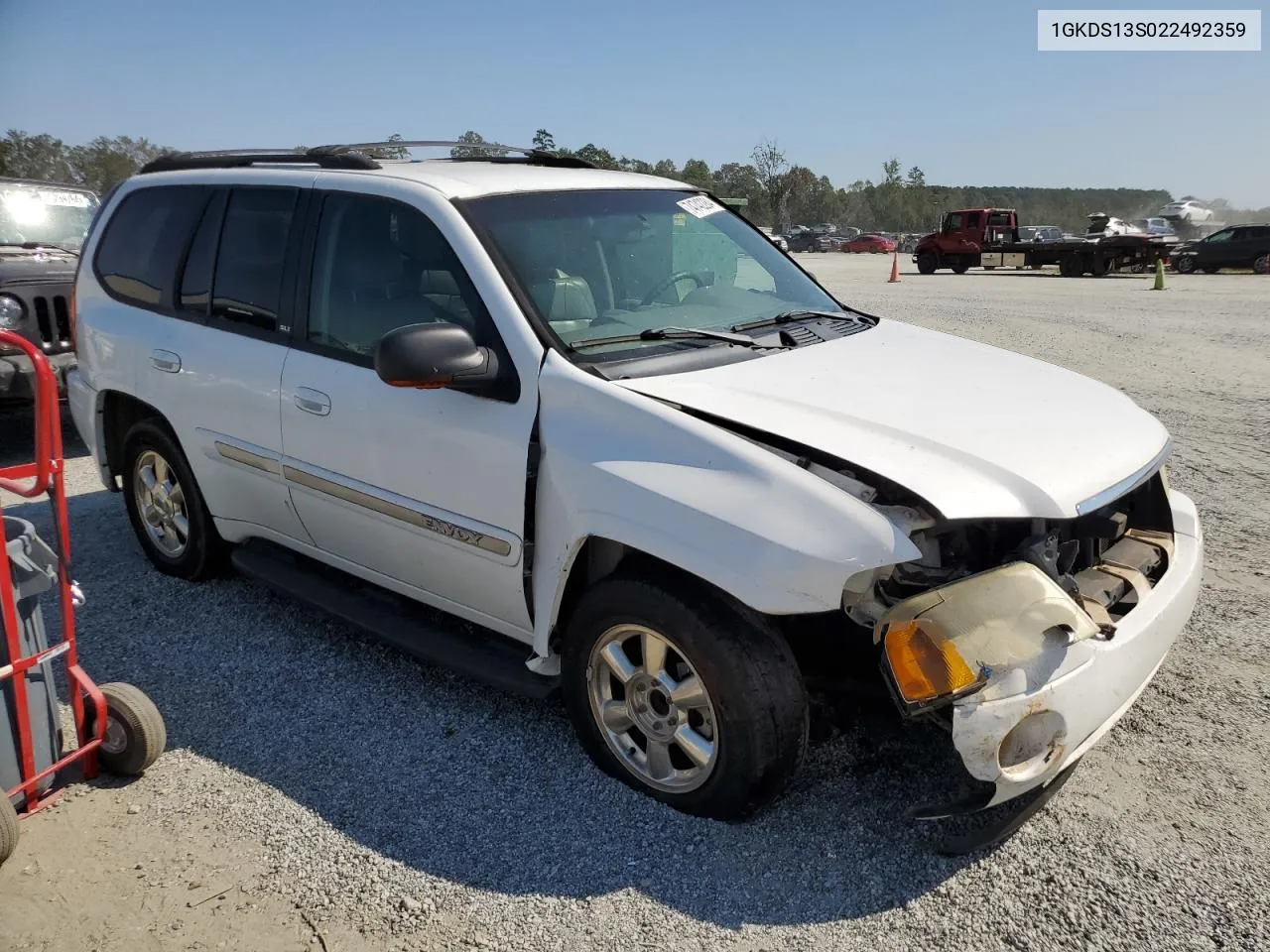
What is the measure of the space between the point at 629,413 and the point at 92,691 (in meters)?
1.92

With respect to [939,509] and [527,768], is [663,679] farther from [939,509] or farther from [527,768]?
[939,509]

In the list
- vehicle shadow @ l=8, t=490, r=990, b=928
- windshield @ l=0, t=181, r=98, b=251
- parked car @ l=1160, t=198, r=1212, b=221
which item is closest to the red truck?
parked car @ l=1160, t=198, r=1212, b=221

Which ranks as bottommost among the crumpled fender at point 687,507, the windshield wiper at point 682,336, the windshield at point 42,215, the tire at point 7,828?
the tire at point 7,828

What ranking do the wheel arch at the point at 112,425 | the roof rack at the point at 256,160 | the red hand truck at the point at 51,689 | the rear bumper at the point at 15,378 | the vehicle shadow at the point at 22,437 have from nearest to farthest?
the red hand truck at the point at 51,689
the roof rack at the point at 256,160
the wheel arch at the point at 112,425
the rear bumper at the point at 15,378
the vehicle shadow at the point at 22,437

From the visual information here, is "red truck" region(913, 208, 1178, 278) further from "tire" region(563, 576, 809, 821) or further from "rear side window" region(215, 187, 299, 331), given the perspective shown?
"tire" region(563, 576, 809, 821)

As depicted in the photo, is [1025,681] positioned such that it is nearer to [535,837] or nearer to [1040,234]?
[535,837]

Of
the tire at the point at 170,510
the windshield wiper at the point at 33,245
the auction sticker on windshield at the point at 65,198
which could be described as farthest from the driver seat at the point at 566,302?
the auction sticker on windshield at the point at 65,198

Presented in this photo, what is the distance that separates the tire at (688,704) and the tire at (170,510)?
7.60 ft

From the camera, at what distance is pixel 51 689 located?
3012 mm

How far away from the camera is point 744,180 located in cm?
8375

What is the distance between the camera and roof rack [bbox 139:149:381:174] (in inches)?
153

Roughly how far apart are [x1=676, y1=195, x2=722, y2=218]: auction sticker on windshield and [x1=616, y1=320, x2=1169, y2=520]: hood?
37.8 inches

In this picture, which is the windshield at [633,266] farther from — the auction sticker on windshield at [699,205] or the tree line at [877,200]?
the tree line at [877,200]

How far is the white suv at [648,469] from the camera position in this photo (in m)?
2.55
